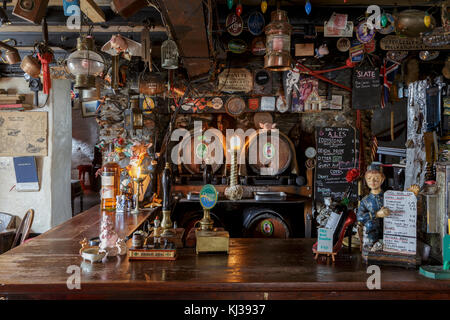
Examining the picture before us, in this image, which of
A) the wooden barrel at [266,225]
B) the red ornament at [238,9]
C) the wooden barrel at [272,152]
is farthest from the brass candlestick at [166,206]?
the wooden barrel at [272,152]

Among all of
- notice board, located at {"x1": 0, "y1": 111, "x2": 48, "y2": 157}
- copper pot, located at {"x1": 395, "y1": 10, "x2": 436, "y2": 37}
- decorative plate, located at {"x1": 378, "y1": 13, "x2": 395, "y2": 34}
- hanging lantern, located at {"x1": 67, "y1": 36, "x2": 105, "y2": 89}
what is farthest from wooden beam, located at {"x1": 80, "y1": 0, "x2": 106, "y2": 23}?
notice board, located at {"x1": 0, "y1": 111, "x2": 48, "y2": 157}

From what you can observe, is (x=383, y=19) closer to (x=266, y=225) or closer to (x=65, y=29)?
(x=266, y=225)

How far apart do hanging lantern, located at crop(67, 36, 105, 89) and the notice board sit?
3.50 meters

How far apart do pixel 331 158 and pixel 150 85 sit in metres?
2.73

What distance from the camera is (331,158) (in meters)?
4.97

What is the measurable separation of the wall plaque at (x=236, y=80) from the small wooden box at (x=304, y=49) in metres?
0.80

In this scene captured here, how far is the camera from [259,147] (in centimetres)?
485

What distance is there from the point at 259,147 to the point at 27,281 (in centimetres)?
361

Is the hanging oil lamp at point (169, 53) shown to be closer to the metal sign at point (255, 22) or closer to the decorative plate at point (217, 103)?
the metal sign at point (255, 22)

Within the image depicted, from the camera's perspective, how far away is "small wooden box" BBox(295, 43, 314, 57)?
442 centimetres

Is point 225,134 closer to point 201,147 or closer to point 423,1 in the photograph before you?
point 201,147

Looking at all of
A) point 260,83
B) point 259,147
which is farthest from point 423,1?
point 259,147

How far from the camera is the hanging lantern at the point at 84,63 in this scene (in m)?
2.36

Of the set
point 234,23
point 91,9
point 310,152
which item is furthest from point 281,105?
point 91,9
